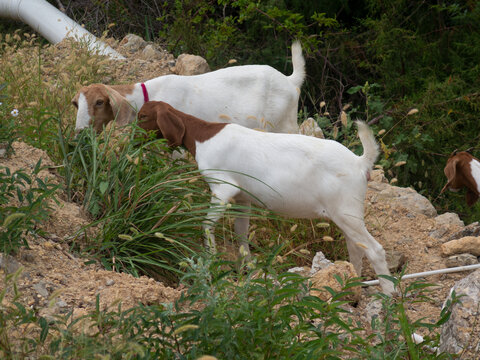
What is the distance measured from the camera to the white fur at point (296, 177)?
179 inches

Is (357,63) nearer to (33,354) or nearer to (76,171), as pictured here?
(76,171)

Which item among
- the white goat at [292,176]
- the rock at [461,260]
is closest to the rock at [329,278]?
the white goat at [292,176]

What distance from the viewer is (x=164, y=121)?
5133mm

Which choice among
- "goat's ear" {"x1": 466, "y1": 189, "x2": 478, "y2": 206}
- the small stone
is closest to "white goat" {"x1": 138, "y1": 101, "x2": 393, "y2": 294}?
the small stone

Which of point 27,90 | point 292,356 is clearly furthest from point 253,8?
point 292,356

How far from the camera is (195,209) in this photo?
483 centimetres

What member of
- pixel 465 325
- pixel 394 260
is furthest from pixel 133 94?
pixel 465 325

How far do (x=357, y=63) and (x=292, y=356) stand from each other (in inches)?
321

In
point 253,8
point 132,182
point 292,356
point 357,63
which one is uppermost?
point 292,356

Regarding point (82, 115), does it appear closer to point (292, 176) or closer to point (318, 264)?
point (292, 176)

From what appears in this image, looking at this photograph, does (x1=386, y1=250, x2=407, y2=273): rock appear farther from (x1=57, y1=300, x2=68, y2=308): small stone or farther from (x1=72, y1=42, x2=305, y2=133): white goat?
(x1=57, y1=300, x2=68, y2=308): small stone

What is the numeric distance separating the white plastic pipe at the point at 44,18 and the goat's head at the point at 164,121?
4518 mm

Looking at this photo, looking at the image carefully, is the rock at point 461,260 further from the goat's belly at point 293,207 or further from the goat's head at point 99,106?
the goat's head at point 99,106

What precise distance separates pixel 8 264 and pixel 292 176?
1913mm
